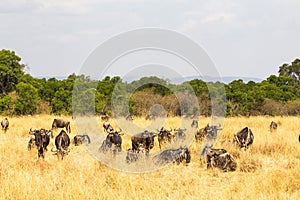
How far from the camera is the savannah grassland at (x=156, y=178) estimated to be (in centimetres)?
564

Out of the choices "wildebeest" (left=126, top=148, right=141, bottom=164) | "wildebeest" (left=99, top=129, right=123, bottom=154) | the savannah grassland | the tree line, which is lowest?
the savannah grassland

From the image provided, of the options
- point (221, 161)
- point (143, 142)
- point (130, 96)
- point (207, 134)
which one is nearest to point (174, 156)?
point (221, 161)

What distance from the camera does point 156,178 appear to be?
23.8 feet

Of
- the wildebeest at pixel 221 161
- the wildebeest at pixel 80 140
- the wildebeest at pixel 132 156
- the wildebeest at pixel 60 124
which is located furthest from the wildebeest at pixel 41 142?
the wildebeest at pixel 60 124

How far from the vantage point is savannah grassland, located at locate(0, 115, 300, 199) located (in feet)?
18.5

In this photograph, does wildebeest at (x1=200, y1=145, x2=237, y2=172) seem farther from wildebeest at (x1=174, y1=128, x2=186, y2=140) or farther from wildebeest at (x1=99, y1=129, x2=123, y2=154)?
wildebeest at (x1=174, y1=128, x2=186, y2=140)

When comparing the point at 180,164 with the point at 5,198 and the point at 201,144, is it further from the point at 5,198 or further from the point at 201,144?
the point at 5,198

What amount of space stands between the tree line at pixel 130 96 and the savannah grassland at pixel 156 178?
879 centimetres

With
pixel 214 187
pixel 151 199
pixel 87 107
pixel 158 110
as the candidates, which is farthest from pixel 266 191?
pixel 87 107

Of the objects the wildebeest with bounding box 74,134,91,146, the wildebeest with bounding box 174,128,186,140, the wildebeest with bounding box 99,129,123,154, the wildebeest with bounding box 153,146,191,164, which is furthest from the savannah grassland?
the wildebeest with bounding box 74,134,91,146

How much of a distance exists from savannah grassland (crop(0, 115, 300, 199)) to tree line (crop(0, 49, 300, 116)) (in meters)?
8.79

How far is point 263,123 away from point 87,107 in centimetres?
874

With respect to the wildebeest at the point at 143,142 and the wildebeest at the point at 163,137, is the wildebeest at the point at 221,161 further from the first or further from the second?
the wildebeest at the point at 163,137

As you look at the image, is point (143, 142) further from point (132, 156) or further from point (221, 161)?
point (221, 161)
